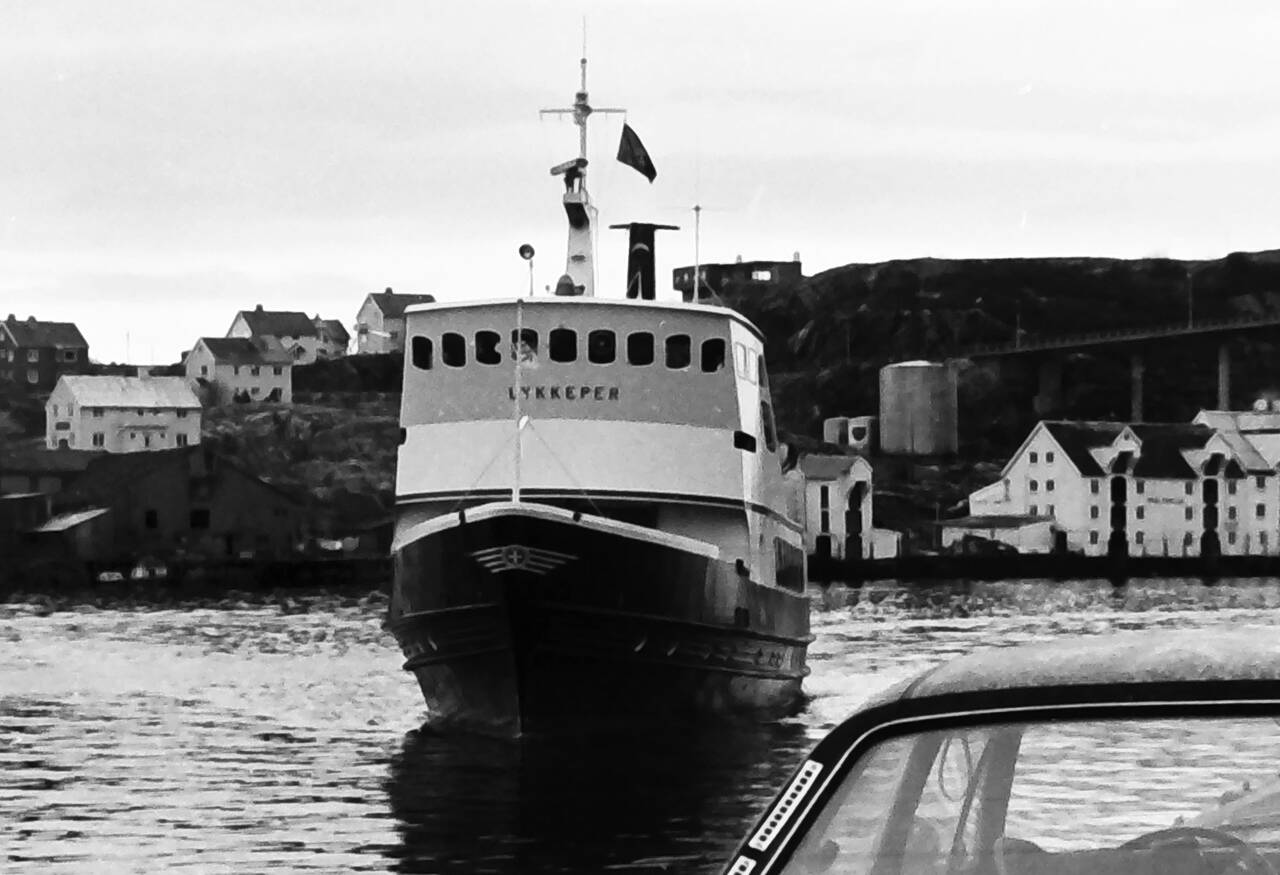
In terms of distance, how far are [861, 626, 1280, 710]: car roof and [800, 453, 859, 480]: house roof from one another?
144807 mm

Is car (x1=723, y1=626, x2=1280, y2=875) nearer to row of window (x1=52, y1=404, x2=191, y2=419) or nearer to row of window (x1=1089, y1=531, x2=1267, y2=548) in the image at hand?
row of window (x1=1089, y1=531, x2=1267, y2=548)

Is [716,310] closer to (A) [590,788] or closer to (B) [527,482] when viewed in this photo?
(B) [527,482]

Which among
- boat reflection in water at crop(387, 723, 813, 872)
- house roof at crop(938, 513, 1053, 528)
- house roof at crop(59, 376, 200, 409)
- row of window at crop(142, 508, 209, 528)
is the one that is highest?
house roof at crop(59, 376, 200, 409)

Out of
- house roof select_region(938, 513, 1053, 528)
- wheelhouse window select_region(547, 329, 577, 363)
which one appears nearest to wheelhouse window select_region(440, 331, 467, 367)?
wheelhouse window select_region(547, 329, 577, 363)

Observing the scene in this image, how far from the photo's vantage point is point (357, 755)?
95.9ft

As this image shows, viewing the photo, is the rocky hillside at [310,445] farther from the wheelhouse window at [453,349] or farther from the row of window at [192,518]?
the wheelhouse window at [453,349]

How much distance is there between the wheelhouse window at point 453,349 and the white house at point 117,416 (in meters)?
153

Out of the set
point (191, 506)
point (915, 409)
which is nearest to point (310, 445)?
point (915, 409)

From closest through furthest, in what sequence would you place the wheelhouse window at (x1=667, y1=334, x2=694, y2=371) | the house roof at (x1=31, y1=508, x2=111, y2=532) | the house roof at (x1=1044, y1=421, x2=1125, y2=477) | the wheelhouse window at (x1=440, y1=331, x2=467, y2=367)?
the wheelhouse window at (x1=667, y1=334, x2=694, y2=371), the wheelhouse window at (x1=440, y1=331, x2=467, y2=367), the house roof at (x1=31, y1=508, x2=111, y2=532), the house roof at (x1=1044, y1=421, x2=1125, y2=477)

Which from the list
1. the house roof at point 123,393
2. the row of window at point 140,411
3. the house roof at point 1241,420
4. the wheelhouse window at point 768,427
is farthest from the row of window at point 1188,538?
the wheelhouse window at point 768,427

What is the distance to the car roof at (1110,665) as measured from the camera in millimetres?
3045

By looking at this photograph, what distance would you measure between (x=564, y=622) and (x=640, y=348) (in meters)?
3.64

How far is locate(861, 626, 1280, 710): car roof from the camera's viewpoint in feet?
9.99

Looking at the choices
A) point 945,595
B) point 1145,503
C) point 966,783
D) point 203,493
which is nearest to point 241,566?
point 203,493
